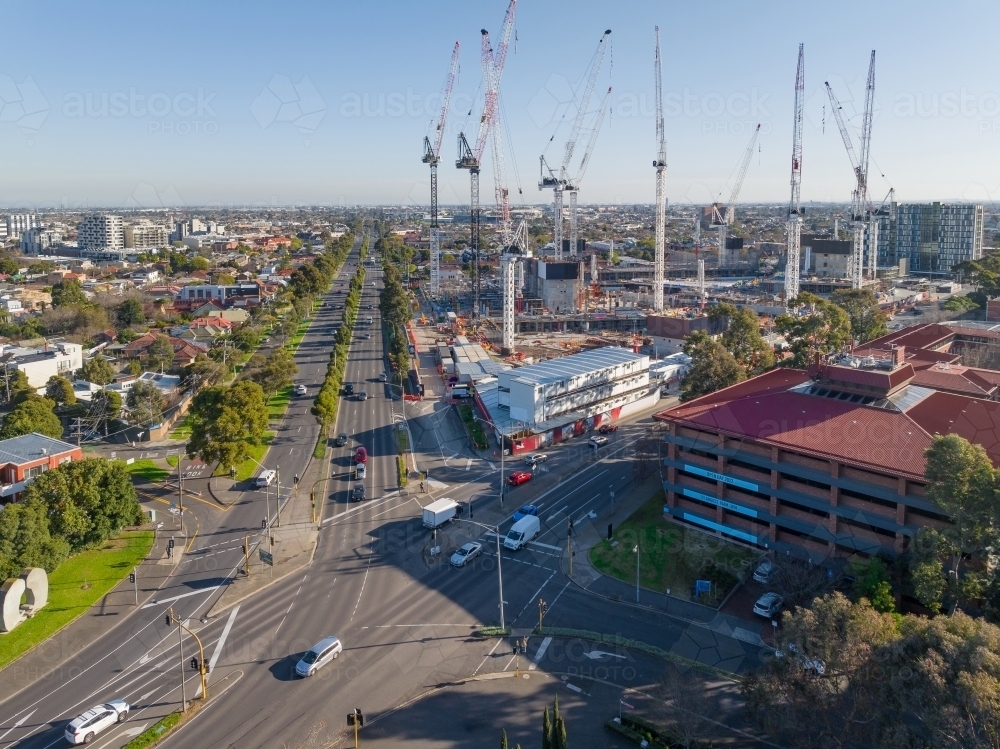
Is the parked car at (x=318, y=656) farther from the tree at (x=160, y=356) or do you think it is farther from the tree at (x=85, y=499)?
the tree at (x=160, y=356)

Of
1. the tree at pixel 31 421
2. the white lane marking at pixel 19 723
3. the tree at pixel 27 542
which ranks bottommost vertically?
the white lane marking at pixel 19 723

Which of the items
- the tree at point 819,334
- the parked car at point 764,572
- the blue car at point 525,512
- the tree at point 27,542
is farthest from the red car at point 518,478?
the tree at point 819,334

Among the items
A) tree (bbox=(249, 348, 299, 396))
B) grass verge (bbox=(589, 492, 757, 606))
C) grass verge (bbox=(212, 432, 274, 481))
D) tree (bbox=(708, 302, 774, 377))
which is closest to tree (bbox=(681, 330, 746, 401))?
tree (bbox=(708, 302, 774, 377))

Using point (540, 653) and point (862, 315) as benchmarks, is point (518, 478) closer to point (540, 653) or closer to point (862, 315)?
point (540, 653)

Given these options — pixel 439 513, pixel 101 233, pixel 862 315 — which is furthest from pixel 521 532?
pixel 101 233

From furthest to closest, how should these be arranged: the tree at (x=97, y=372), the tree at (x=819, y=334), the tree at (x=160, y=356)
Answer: the tree at (x=160, y=356) → the tree at (x=97, y=372) → the tree at (x=819, y=334)

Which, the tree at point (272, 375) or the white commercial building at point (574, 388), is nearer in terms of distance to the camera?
the white commercial building at point (574, 388)
